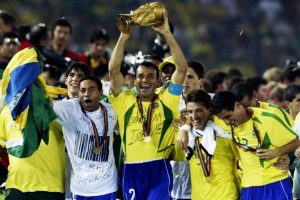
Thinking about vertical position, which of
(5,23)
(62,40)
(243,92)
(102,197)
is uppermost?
(5,23)

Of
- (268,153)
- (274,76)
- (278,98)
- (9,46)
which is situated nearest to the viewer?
(268,153)

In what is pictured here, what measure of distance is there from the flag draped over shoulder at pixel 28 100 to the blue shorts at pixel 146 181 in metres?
0.92

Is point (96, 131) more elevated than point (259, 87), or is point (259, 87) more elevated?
point (259, 87)

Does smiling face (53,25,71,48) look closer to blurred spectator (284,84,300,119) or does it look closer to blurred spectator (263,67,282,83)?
blurred spectator (263,67,282,83)

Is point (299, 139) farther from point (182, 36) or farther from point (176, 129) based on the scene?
point (182, 36)

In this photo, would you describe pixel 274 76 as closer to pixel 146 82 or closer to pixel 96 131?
pixel 146 82

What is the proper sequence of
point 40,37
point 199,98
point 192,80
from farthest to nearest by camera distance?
1. point 40,37
2. point 192,80
3. point 199,98

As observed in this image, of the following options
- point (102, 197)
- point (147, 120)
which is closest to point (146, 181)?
point (102, 197)

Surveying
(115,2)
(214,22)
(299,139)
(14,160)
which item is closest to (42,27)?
(14,160)

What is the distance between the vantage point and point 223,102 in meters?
8.18

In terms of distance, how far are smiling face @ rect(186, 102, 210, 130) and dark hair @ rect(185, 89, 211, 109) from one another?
1.1 inches

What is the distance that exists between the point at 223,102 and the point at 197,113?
0.32 metres

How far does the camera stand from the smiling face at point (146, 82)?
8.58m

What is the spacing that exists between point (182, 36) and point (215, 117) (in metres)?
10.6
